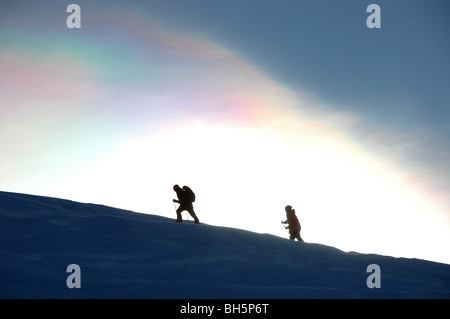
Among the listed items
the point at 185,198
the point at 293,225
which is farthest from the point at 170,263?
the point at 293,225

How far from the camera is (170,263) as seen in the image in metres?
15.7

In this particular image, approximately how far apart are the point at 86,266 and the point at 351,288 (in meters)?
6.74

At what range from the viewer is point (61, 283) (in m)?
13.1

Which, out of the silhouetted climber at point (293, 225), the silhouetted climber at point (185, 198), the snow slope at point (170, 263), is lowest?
the snow slope at point (170, 263)

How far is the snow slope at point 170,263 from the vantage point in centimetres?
1341

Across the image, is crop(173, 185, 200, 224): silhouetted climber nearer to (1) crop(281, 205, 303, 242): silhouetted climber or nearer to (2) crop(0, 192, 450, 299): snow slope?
(2) crop(0, 192, 450, 299): snow slope

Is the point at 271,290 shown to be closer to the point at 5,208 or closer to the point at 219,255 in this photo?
the point at 219,255

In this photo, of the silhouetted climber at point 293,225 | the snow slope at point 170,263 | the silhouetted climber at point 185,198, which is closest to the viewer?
the snow slope at point 170,263

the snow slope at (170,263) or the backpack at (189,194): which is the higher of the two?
the backpack at (189,194)

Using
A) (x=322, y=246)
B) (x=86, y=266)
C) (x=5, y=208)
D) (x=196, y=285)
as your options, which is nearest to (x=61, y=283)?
(x=86, y=266)

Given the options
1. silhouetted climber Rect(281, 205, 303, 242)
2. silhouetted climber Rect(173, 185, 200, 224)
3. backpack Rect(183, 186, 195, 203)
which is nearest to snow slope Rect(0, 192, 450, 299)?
silhouetted climber Rect(173, 185, 200, 224)

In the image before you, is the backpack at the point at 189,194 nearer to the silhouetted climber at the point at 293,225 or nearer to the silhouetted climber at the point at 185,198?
the silhouetted climber at the point at 185,198

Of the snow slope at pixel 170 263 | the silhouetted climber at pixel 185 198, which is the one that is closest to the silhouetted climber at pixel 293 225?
the snow slope at pixel 170 263

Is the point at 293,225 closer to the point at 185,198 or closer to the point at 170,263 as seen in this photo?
the point at 185,198
